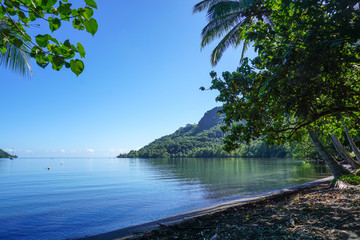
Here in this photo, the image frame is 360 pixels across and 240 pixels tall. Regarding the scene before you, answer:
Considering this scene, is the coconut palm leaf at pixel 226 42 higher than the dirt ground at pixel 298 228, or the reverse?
the coconut palm leaf at pixel 226 42

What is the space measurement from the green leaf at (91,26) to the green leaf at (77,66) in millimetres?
295

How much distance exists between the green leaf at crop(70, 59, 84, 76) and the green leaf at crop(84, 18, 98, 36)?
0.30 m

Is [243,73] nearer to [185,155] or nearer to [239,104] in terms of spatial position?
[239,104]

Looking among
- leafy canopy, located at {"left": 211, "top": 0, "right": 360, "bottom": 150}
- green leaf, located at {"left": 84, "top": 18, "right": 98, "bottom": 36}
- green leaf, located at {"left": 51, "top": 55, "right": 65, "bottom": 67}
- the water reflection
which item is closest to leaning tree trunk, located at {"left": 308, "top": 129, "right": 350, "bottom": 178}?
leafy canopy, located at {"left": 211, "top": 0, "right": 360, "bottom": 150}

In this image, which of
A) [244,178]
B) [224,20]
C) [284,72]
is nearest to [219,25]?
[224,20]

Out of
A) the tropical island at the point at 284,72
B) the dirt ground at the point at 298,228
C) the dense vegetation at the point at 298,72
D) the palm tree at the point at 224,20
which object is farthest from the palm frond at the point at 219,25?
the dirt ground at the point at 298,228

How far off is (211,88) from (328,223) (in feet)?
17.9

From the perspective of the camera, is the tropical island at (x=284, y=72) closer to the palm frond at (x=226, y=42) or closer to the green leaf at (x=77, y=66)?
the green leaf at (x=77, y=66)

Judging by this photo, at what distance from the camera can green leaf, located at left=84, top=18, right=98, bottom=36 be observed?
180 centimetres

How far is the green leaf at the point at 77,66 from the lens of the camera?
1880 millimetres

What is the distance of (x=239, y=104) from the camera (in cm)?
755

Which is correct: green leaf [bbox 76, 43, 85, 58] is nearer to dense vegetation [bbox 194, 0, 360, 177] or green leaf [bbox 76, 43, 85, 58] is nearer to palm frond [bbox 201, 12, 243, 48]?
dense vegetation [bbox 194, 0, 360, 177]

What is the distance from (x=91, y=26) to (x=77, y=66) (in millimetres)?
387

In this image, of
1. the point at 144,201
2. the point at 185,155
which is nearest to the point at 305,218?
the point at 144,201
